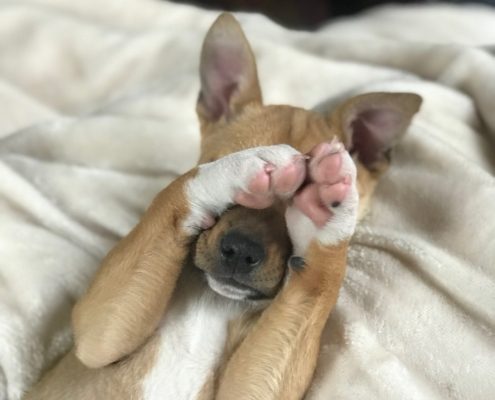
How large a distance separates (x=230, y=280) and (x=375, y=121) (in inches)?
25.8

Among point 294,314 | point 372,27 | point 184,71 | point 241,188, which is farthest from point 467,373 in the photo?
point 372,27

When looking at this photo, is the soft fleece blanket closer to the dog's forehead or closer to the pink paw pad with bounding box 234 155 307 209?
Result: the dog's forehead

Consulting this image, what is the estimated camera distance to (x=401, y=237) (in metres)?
1.84

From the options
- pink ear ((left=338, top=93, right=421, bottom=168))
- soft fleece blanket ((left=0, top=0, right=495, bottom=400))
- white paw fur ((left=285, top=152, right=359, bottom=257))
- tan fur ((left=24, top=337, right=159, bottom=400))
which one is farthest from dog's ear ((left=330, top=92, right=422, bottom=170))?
tan fur ((left=24, top=337, right=159, bottom=400))

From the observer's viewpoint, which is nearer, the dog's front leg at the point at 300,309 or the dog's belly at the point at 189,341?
the dog's front leg at the point at 300,309

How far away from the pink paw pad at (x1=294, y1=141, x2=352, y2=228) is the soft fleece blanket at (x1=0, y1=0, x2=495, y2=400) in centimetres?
38

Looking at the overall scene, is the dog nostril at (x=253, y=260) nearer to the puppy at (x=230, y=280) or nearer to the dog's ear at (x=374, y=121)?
the puppy at (x=230, y=280)

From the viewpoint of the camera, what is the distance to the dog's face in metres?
1.48

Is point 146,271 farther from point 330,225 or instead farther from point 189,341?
point 330,225

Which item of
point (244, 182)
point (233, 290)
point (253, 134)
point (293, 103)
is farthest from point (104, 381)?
point (293, 103)

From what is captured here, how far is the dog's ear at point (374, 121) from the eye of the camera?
177 cm

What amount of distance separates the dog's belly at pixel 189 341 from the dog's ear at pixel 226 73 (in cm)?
59

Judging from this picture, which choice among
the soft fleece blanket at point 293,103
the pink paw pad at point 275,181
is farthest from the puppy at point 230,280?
the soft fleece blanket at point 293,103

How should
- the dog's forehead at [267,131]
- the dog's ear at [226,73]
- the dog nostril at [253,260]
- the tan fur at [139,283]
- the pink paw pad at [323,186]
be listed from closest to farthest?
the pink paw pad at [323,186]
the dog nostril at [253,260]
the tan fur at [139,283]
the dog's forehead at [267,131]
the dog's ear at [226,73]
